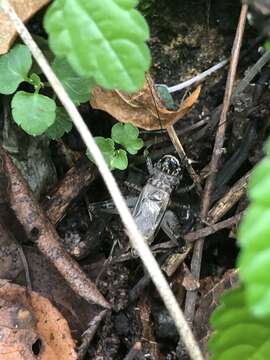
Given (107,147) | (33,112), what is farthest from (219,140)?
(33,112)

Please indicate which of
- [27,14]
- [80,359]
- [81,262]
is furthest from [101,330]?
[27,14]

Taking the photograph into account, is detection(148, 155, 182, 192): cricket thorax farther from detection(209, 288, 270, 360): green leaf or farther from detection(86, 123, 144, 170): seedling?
detection(209, 288, 270, 360): green leaf

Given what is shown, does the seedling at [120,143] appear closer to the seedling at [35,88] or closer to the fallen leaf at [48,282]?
the seedling at [35,88]

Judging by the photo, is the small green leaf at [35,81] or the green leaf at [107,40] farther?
the small green leaf at [35,81]

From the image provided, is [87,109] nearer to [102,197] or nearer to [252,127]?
[102,197]

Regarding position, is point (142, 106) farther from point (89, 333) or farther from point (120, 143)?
point (89, 333)

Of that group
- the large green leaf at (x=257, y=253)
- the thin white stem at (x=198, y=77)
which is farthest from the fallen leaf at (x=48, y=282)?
the large green leaf at (x=257, y=253)
